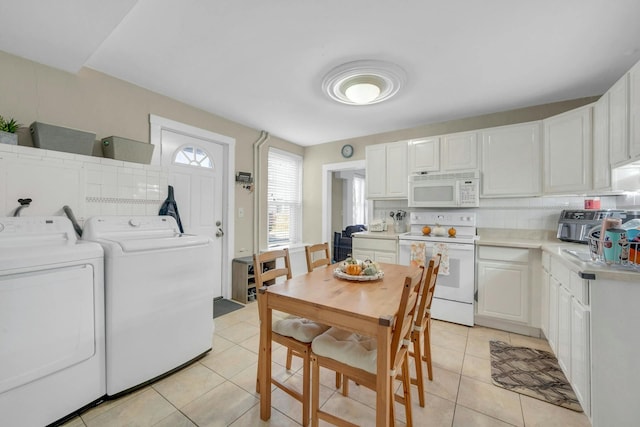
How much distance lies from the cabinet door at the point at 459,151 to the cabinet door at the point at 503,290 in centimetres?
115

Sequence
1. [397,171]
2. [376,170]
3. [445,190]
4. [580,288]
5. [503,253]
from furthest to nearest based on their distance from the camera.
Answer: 1. [376,170]
2. [397,171]
3. [445,190]
4. [503,253]
5. [580,288]

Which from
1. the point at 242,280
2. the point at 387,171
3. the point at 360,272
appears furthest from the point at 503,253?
the point at 242,280

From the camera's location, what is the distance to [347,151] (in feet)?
14.1

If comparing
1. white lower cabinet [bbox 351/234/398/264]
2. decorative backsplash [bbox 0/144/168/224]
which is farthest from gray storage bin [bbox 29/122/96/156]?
white lower cabinet [bbox 351/234/398/264]

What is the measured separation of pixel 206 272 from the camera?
2213 mm

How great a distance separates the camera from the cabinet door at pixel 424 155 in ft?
10.7

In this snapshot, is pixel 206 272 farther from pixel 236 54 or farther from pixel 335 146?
pixel 335 146

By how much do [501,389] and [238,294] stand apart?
2893mm

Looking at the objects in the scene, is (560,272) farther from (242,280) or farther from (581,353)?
(242,280)

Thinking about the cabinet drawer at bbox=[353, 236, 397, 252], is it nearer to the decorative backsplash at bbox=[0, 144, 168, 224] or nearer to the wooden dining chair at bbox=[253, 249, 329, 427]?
the wooden dining chair at bbox=[253, 249, 329, 427]

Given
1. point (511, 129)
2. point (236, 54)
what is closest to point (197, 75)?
point (236, 54)

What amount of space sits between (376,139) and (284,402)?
354 cm

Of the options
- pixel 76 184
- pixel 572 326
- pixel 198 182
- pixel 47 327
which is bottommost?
pixel 572 326

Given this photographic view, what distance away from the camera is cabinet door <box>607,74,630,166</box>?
5.81ft
